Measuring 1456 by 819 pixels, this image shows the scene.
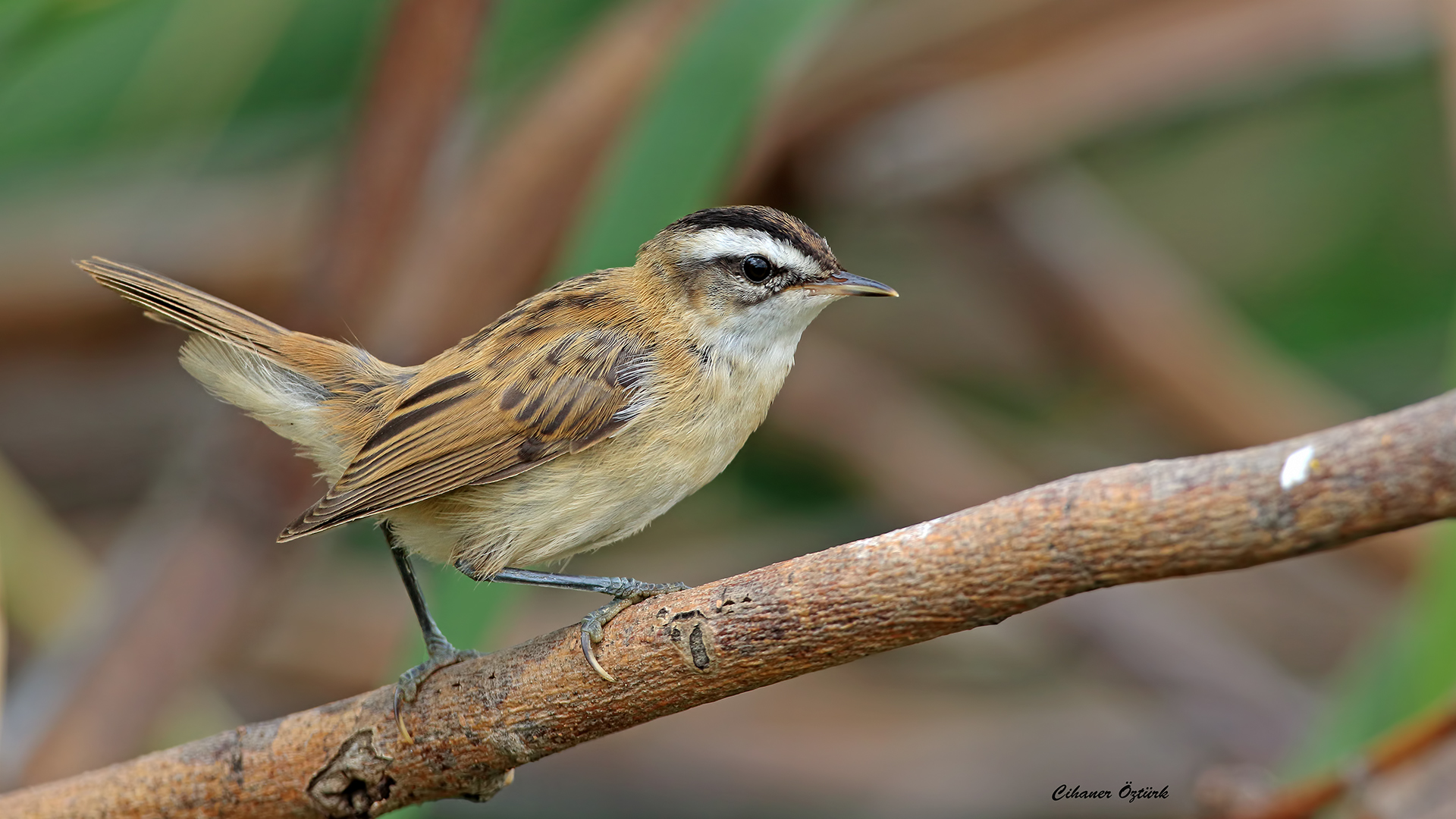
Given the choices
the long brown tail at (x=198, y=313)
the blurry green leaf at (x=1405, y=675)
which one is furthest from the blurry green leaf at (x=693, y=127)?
the blurry green leaf at (x=1405, y=675)

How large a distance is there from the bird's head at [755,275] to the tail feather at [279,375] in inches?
31.7

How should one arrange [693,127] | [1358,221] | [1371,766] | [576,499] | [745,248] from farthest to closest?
[1358,221] → [745,248] → [693,127] → [576,499] → [1371,766]

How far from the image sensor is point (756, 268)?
3.17 metres

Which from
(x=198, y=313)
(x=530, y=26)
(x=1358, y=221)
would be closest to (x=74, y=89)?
(x=530, y=26)

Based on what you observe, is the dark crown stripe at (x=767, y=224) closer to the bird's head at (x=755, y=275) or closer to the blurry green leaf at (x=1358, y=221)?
the bird's head at (x=755, y=275)

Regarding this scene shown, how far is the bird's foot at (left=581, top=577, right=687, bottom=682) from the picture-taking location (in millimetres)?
2166

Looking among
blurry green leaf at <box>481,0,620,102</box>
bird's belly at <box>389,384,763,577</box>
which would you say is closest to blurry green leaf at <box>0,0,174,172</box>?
blurry green leaf at <box>481,0,620,102</box>

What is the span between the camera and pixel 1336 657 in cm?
570

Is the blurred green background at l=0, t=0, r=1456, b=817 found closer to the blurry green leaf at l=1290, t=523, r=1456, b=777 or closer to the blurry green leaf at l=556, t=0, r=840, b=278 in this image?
the blurry green leaf at l=1290, t=523, r=1456, b=777

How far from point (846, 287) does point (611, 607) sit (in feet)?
3.61

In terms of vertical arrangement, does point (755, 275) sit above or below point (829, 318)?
above

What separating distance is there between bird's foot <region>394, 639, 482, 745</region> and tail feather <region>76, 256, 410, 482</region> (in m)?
0.65

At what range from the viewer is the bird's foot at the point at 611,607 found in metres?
2.17

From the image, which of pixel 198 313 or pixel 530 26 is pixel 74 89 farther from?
pixel 198 313
